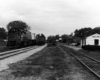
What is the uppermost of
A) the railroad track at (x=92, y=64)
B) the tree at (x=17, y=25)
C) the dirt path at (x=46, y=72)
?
the tree at (x=17, y=25)

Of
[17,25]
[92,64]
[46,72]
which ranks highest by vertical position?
[17,25]

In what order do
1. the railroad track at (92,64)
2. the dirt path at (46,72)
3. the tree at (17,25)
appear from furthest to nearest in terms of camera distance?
the tree at (17,25)
the railroad track at (92,64)
the dirt path at (46,72)

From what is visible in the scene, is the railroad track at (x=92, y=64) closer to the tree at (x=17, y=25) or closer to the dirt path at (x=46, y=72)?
the dirt path at (x=46, y=72)

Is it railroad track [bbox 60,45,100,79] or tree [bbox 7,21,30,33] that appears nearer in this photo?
railroad track [bbox 60,45,100,79]

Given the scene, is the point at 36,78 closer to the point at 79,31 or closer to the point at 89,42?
the point at 89,42

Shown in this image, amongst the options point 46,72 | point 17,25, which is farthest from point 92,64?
point 17,25

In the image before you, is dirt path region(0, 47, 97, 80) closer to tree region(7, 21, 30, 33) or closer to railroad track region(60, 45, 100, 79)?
railroad track region(60, 45, 100, 79)

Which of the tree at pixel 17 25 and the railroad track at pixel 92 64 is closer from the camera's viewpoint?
the railroad track at pixel 92 64

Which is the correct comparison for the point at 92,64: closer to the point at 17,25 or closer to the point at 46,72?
the point at 46,72

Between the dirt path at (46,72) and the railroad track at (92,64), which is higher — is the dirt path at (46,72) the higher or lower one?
the higher one

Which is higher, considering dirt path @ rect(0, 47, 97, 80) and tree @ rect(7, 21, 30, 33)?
tree @ rect(7, 21, 30, 33)

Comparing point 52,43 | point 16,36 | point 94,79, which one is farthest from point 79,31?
point 94,79

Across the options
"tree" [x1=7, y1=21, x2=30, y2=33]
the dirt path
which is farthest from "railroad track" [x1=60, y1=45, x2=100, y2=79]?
"tree" [x1=7, y1=21, x2=30, y2=33]

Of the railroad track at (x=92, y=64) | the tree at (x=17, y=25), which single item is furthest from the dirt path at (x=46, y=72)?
the tree at (x=17, y=25)
